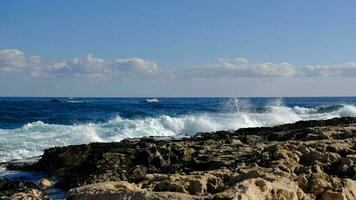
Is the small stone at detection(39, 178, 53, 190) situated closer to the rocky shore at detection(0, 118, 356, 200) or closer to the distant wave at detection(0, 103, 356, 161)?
the rocky shore at detection(0, 118, 356, 200)

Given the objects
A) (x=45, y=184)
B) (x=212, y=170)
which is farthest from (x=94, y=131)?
(x=212, y=170)

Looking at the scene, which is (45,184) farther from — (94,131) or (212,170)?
(94,131)

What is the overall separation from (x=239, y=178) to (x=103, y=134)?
611 inches

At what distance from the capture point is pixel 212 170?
279 inches

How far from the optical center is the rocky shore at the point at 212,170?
5145 mm

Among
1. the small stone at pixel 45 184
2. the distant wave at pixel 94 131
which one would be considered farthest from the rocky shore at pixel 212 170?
the distant wave at pixel 94 131

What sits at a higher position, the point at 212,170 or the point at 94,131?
the point at 212,170

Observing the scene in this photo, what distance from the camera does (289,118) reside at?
29906 mm

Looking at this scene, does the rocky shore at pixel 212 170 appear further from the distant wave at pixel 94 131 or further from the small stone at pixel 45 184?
the distant wave at pixel 94 131

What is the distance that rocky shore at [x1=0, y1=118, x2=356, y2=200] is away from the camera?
16.9 ft

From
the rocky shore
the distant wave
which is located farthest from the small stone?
the distant wave

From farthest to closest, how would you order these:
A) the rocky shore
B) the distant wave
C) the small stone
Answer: the distant wave
the small stone
the rocky shore

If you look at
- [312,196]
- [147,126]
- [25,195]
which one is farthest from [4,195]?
[147,126]

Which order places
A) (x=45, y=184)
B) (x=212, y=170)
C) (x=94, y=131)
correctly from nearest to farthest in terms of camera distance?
1. (x=212, y=170)
2. (x=45, y=184)
3. (x=94, y=131)
